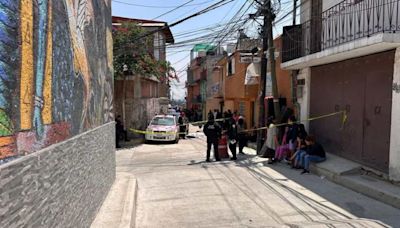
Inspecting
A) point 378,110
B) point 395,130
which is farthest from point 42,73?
point 378,110

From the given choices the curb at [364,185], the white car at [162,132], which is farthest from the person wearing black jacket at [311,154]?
the white car at [162,132]

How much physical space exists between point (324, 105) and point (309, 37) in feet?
8.00

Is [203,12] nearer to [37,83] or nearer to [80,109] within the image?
[80,109]

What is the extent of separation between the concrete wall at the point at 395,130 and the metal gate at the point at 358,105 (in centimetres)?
29

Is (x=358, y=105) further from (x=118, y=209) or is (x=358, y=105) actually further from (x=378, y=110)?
(x=118, y=209)

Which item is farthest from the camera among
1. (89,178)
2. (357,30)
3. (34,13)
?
(357,30)

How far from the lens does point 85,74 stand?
554 centimetres

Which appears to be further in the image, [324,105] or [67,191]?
[324,105]

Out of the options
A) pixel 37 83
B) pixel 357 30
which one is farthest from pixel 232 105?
pixel 37 83

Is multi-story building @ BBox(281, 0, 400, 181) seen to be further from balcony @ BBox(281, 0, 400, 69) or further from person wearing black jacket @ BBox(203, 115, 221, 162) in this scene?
person wearing black jacket @ BBox(203, 115, 221, 162)

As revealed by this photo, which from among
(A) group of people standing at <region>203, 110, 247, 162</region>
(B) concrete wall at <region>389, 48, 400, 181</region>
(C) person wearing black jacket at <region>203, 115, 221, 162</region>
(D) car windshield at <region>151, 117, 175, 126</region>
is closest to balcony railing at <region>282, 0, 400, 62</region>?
(B) concrete wall at <region>389, 48, 400, 181</region>

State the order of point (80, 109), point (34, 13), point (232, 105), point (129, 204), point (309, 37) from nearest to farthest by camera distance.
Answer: point (34, 13)
point (80, 109)
point (129, 204)
point (309, 37)
point (232, 105)

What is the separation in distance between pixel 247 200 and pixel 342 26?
240 inches

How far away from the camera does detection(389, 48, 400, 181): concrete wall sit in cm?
836
